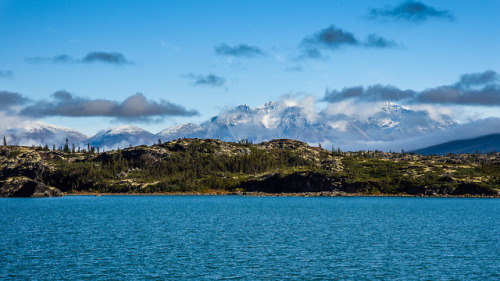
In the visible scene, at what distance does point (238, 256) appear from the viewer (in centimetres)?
7056

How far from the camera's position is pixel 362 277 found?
57500 millimetres

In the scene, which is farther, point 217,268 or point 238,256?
point 238,256

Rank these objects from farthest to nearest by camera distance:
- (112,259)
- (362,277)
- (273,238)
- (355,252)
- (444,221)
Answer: (444,221)
(273,238)
(355,252)
(112,259)
(362,277)

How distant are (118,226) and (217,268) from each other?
53803 mm

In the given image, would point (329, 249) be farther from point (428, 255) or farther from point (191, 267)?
point (191, 267)

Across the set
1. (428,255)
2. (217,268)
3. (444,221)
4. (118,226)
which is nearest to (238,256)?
(217,268)

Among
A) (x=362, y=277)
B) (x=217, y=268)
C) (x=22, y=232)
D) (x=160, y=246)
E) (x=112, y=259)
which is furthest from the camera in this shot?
(x=22, y=232)

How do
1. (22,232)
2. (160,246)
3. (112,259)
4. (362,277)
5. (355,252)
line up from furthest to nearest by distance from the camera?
(22,232)
(160,246)
(355,252)
(112,259)
(362,277)

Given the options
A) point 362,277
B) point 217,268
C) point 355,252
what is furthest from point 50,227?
point 362,277

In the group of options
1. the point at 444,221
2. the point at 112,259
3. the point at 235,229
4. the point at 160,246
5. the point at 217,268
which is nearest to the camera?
the point at 217,268

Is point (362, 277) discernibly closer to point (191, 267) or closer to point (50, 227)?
point (191, 267)

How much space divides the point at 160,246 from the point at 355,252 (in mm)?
32049

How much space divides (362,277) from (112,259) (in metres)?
35.0

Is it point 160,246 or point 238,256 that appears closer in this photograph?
point 238,256
